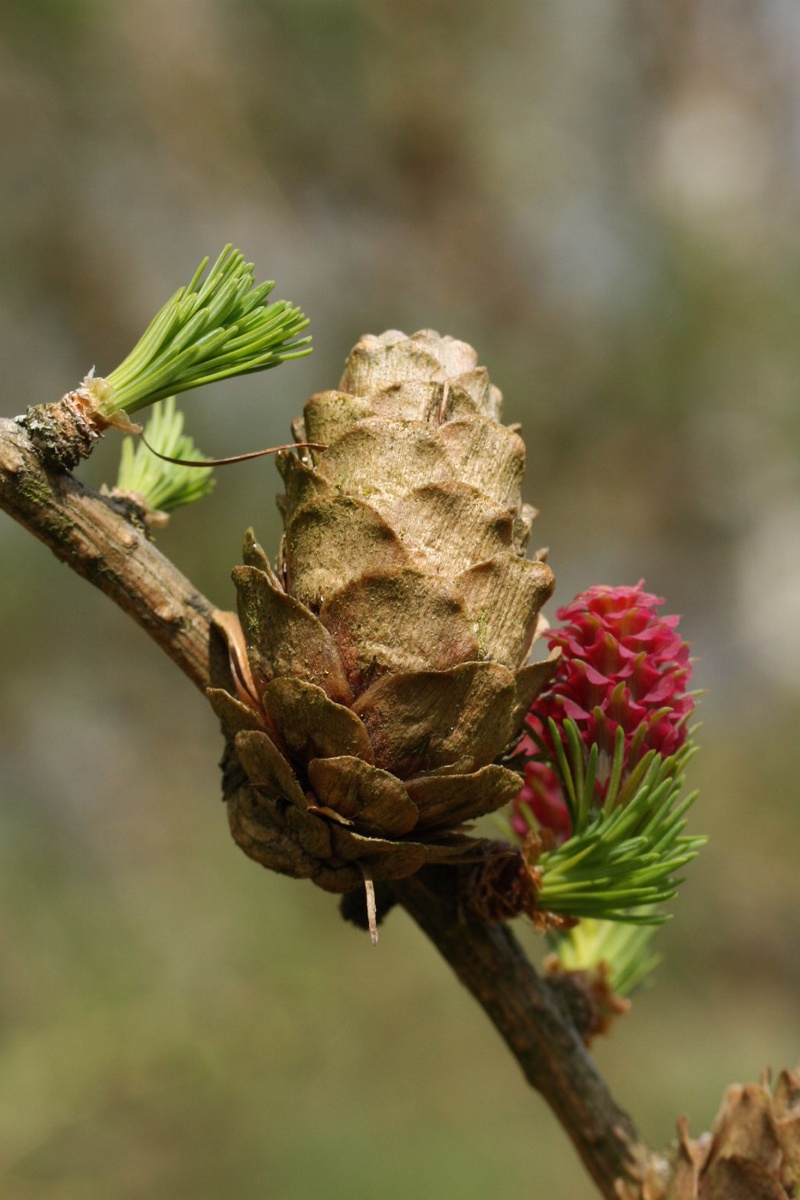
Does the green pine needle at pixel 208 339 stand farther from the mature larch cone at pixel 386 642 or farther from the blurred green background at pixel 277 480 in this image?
the blurred green background at pixel 277 480

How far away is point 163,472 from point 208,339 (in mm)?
148

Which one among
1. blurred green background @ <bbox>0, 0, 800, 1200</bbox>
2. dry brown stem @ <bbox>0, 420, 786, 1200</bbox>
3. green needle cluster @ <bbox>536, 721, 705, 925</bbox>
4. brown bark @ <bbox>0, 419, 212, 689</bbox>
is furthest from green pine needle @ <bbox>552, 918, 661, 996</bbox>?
blurred green background @ <bbox>0, 0, 800, 1200</bbox>

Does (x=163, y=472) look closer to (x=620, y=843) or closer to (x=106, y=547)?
(x=106, y=547)

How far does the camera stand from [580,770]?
16.5 inches

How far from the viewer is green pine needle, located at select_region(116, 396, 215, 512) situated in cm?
52

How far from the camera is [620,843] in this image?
42cm

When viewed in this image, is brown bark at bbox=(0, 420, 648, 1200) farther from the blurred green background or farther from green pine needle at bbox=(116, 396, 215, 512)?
the blurred green background

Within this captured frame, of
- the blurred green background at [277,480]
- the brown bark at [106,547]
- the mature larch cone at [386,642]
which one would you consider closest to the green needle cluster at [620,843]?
the mature larch cone at [386,642]

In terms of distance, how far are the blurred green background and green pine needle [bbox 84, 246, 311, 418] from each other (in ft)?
6.10

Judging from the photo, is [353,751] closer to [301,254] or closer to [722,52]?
[301,254]

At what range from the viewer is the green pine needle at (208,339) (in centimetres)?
39

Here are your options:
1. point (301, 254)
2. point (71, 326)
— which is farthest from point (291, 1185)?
point (301, 254)

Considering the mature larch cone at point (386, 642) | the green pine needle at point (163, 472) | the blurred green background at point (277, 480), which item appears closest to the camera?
the mature larch cone at point (386, 642)

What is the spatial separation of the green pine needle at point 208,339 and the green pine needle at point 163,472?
0.10 m
